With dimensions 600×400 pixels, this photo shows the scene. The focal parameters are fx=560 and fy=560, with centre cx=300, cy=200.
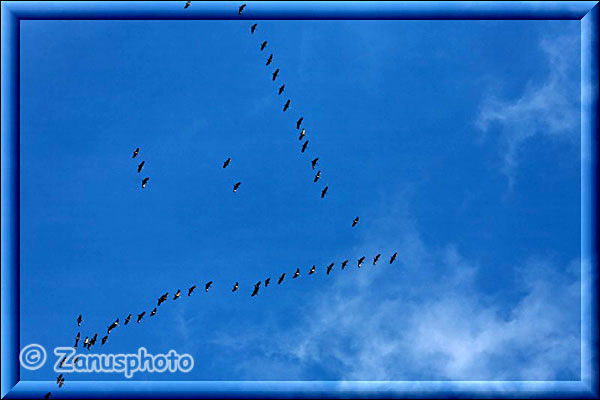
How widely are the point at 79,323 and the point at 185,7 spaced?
34716 millimetres

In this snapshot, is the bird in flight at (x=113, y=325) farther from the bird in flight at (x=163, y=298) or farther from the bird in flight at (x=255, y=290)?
the bird in flight at (x=255, y=290)

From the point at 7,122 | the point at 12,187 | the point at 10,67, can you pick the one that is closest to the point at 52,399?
the point at 12,187

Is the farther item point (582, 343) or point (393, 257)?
point (393, 257)

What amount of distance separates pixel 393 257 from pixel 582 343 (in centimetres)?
2063

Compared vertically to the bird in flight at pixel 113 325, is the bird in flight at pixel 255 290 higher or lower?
higher

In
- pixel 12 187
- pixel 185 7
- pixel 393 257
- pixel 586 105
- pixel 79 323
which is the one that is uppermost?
pixel 185 7

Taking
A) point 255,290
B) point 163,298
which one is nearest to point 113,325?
point 163,298

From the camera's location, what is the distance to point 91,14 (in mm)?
57281

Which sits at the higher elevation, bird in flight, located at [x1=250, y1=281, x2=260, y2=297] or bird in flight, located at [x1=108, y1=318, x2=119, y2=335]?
bird in flight, located at [x1=250, y1=281, x2=260, y2=297]

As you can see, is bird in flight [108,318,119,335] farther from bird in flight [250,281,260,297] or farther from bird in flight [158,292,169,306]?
bird in flight [250,281,260,297]

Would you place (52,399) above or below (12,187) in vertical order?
below

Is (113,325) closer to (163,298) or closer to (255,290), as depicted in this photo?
(163,298)

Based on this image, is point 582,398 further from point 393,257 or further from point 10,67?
point 10,67

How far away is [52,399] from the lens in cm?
5559
